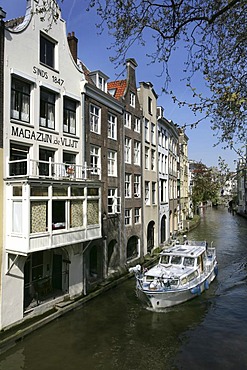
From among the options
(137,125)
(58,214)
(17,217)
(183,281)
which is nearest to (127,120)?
(137,125)

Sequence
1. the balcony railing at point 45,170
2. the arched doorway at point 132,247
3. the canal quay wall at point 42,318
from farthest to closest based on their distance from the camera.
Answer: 1. the arched doorway at point 132,247
2. the balcony railing at point 45,170
3. the canal quay wall at point 42,318

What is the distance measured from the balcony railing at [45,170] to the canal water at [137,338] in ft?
21.1

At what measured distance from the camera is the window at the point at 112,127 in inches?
849

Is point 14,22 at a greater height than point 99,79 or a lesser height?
greater

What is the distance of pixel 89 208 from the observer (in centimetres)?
1602

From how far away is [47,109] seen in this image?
1548cm

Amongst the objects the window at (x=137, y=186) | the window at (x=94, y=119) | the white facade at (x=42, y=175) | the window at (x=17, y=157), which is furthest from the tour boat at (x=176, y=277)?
the window at (x=94, y=119)

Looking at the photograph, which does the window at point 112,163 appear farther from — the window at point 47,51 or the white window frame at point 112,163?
the window at point 47,51

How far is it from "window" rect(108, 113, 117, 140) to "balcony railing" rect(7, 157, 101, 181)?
3.93 metres

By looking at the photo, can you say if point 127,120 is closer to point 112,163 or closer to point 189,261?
point 112,163

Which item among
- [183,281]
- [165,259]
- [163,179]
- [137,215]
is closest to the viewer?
[183,281]

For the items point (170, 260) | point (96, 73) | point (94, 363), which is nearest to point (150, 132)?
point (96, 73)

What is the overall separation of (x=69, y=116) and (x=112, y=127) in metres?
5.23

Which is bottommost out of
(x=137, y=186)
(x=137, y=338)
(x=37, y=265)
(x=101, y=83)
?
(x=137, y=338)
